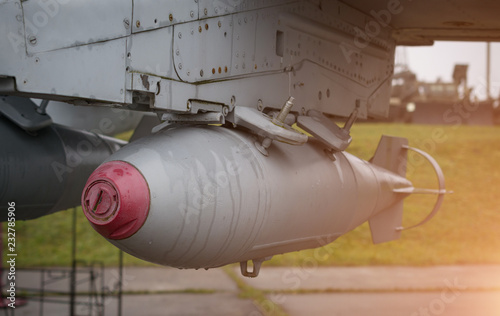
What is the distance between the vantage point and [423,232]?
15812 millimetres

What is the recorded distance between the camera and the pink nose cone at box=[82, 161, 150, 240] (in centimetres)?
308

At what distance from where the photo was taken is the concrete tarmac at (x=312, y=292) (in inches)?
446

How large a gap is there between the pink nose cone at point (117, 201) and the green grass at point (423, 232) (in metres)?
11.8

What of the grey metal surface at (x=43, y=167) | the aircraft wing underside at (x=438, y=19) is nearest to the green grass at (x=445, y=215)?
the aircraft wing underside at (x=438, y=19)

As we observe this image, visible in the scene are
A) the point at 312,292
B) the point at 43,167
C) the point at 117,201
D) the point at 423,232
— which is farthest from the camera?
the point at 423,232

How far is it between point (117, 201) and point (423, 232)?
13.6 meters

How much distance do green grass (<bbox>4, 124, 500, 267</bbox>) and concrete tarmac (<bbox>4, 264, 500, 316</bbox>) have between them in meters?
0.40

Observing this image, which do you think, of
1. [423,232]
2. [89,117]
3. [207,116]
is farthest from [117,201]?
[423,232]

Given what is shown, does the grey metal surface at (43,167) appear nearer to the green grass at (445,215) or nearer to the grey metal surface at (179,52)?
the grey metal surface at (179,52)

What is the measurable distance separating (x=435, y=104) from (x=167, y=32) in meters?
18.1

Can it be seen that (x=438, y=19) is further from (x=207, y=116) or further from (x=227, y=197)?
(x=227, y=197)

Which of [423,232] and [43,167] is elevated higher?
[43,167]

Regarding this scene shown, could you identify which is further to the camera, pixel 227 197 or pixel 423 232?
pixel 423 232

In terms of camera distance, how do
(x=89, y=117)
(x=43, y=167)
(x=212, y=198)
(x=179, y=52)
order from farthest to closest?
(x=89, y=117) → (x=43, y=167) → (x=179, y=52) → (x=212, y=198)
